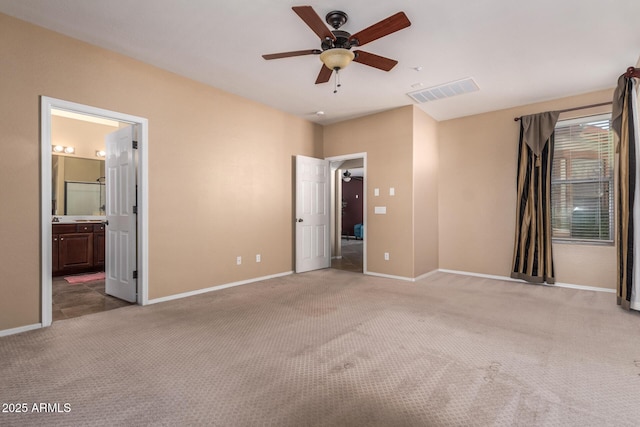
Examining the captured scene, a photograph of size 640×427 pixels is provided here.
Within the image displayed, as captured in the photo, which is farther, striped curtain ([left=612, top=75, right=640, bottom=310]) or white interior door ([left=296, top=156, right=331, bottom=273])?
white interior door ([left=296, top=156, right=331, bottom=273])

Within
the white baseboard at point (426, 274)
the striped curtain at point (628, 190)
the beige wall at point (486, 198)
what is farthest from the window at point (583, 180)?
the white baseboard at point (426, 274)

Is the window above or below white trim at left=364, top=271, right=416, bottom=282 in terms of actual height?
above

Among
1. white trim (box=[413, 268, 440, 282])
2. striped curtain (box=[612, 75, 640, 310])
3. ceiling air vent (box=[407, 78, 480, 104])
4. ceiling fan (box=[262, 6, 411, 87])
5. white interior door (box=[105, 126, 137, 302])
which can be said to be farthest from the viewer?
white trim (box=[413, 268, 440, 282])

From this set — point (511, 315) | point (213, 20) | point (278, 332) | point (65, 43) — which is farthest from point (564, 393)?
point (65, 43)

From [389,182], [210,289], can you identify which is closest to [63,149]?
[210,289]

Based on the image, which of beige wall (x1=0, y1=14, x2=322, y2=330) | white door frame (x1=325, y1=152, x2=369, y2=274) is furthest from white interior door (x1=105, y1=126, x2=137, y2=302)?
white door frame (x1=325, y1=152, x2=369, y2=274)

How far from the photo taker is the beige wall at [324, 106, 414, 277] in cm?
505

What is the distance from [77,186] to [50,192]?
11.6 feet

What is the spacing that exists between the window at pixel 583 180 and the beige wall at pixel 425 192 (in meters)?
1.74

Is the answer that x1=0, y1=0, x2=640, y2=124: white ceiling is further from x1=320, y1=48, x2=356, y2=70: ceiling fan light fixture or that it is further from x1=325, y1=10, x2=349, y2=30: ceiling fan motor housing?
x1=320, y1=48, x2=356, y2=70: ceiling fan light fixture

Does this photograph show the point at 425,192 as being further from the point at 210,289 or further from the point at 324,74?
the point at 210,289

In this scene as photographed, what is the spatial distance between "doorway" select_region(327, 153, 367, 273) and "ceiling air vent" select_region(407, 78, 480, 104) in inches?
53.8

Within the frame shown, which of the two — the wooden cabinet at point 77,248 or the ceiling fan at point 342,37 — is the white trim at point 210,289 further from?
the ceiling fan at point 342,37

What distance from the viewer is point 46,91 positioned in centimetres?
299
